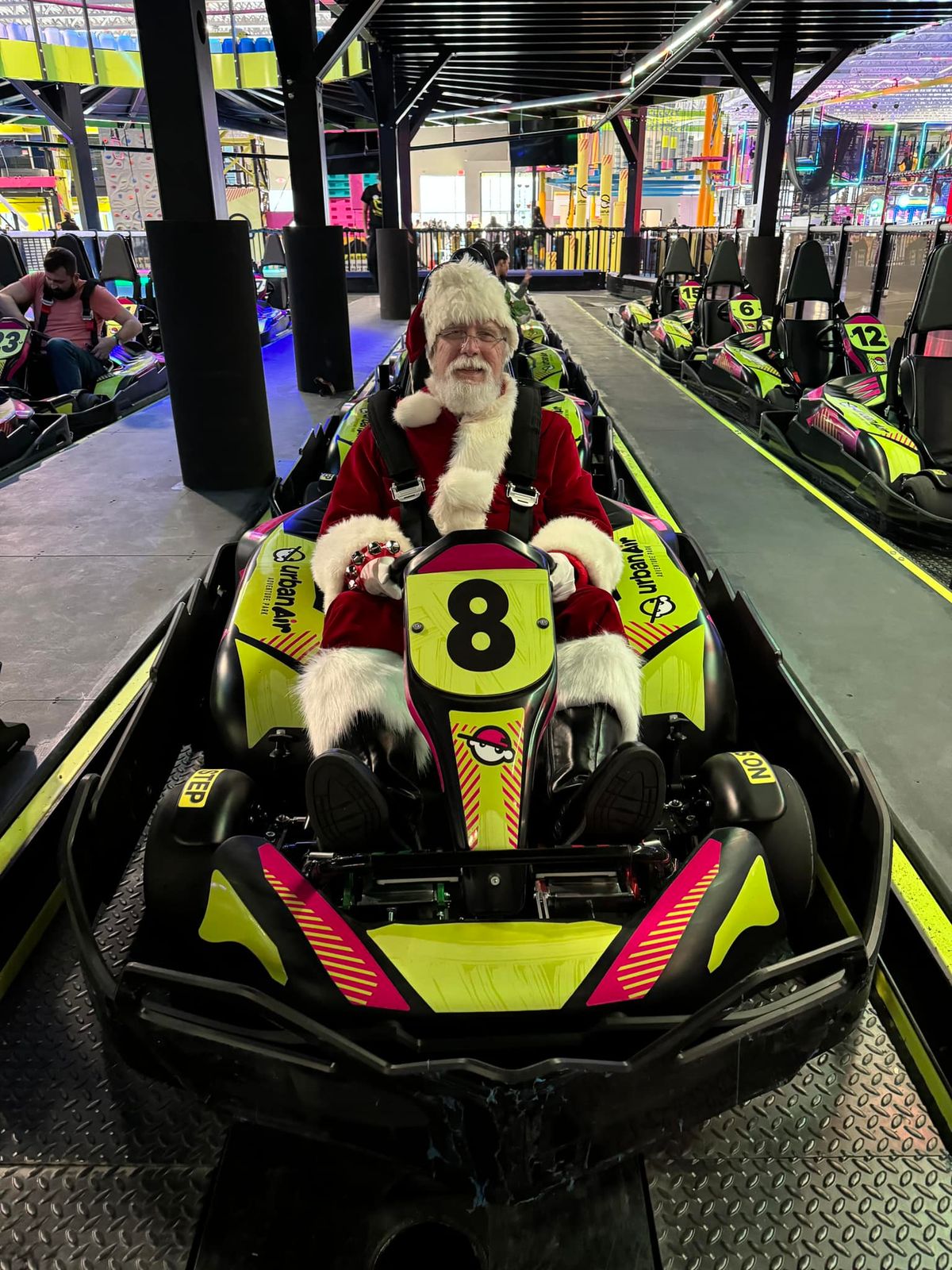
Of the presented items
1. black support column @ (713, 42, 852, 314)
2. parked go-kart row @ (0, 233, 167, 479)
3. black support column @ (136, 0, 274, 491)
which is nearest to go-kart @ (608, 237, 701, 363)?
black support column @ (713, 42, 852, 314)

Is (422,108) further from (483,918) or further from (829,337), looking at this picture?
(483,918)

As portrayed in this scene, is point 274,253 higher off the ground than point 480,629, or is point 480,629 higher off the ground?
point 274,253

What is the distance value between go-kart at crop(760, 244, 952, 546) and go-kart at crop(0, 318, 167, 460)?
4.22 m

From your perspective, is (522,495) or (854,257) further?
(854,257)

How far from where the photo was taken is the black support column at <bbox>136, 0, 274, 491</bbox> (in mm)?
3414

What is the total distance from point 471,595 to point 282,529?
1.00 metres

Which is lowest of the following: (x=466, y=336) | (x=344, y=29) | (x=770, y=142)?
(x=466, y=336)

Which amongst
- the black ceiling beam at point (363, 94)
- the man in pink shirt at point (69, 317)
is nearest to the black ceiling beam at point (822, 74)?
the black ceiling beam at point (363, 94)

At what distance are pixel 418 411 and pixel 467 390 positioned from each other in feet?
0.38

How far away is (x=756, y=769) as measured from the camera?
1.51m

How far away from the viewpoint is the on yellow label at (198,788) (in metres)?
1.46

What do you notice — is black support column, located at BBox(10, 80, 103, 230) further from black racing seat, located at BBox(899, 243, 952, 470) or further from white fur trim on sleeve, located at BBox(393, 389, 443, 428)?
white fur trim on sleeve, located at BBox(393, 389, 443, 428)

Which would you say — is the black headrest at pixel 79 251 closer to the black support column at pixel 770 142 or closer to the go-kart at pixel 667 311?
the go-kart at pixel 667 311

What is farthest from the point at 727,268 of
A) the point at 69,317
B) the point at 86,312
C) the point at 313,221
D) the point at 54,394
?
the point at 54,394
